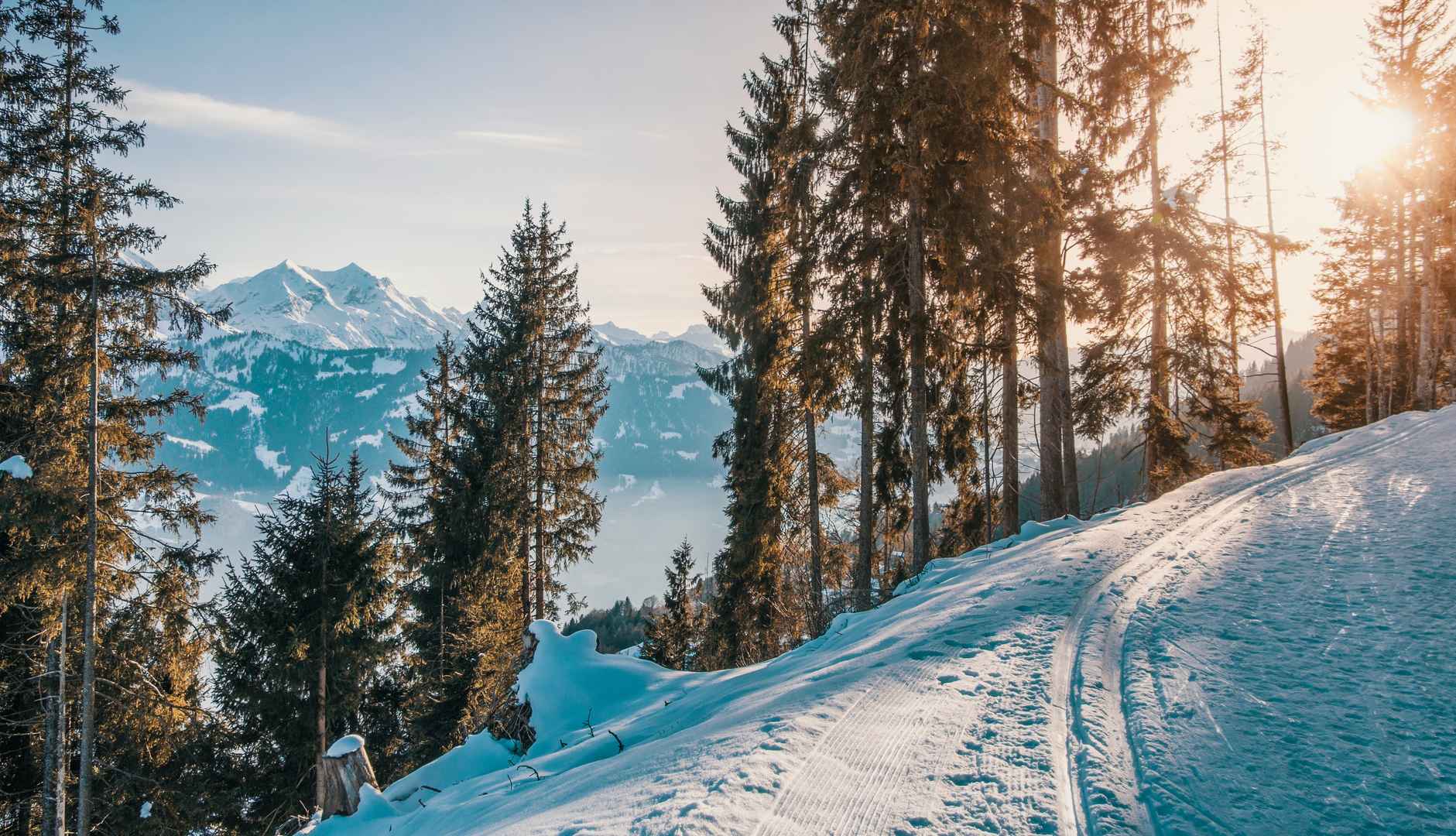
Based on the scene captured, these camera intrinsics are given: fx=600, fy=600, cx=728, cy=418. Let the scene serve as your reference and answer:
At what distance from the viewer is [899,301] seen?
32.3 ft

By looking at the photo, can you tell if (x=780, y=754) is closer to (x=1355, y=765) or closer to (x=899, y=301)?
(x=1355, y=765)

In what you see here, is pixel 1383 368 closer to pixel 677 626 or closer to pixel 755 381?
pixel 755 381

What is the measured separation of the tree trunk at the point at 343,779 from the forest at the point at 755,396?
510mm

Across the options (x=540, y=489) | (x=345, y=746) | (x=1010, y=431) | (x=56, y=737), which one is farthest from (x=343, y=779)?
(x=540, y=489)

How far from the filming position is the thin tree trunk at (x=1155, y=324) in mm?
11508

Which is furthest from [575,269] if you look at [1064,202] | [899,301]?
[1064,202]

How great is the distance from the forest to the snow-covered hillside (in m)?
2.83

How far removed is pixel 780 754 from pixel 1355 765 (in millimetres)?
2123

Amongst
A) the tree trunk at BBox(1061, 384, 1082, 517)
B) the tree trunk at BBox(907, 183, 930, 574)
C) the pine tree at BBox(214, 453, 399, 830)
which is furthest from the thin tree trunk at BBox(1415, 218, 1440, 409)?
the pine tree at BBox(214, 453, 399, 830)

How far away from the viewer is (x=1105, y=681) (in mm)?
3010

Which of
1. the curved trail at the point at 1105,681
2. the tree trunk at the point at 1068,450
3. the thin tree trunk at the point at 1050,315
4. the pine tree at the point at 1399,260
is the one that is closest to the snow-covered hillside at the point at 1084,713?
the curved trail at the point at 1105,681

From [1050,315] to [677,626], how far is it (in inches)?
951

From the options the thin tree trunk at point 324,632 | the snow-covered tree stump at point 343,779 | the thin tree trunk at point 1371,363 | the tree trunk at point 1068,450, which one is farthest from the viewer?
the thin tree trunk at point 1371,363

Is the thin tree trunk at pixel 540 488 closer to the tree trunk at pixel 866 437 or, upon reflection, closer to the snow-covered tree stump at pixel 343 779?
the tree trunk at pixel 866 437
